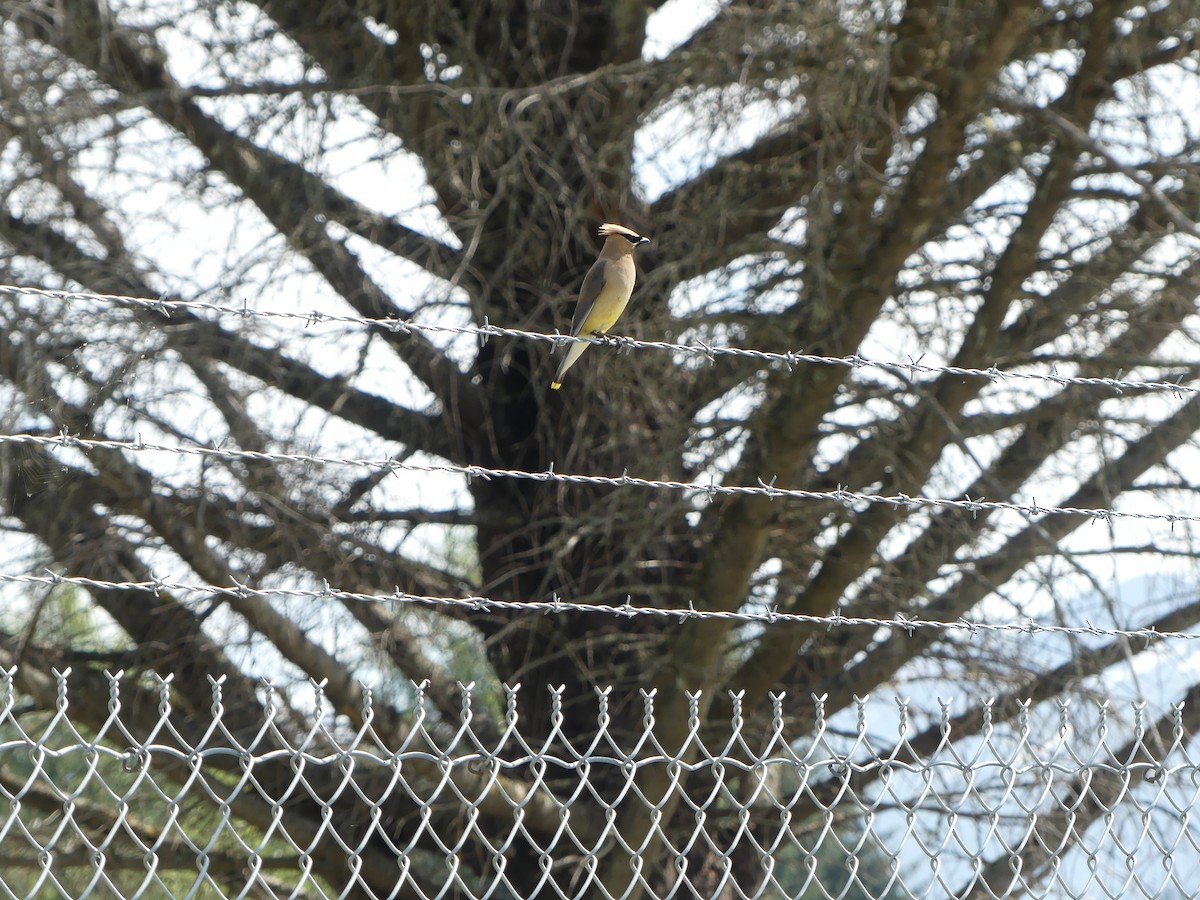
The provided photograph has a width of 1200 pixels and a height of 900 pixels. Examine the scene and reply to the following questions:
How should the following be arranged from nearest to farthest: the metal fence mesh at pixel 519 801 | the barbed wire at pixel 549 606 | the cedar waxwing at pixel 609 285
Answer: the barbed wire at pixel 549 606 → the cedar waxwing at pixel 609 285 → the metal fence mesh at pixel 519 801

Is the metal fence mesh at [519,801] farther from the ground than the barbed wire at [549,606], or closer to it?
closer to it

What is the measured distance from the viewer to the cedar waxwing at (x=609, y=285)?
4160 millimetres

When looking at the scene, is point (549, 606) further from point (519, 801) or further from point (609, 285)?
point (519, 801)

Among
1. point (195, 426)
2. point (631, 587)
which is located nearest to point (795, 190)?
point (631, 587)

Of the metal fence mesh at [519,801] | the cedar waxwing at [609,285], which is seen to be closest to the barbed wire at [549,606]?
the cedar waxwing at [609,285]

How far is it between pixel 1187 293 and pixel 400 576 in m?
3.51

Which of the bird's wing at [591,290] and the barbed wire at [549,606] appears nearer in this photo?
the barbed wire at [549,606]

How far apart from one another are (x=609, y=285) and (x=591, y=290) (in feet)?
0.42

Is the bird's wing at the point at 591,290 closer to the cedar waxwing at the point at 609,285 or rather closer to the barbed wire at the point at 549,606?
the cedar waxwing at the point at 609,285

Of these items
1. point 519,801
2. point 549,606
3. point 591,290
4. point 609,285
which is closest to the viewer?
point 549,606

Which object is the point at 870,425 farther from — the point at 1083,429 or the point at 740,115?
the point at 740,115

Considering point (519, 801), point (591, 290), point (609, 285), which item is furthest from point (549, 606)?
point (519, 801)

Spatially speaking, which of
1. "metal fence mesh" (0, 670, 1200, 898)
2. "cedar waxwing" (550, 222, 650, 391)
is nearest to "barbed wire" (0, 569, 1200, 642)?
"cedar waxwing" (550, 222, 650, 391)

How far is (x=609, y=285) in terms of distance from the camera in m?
4.16
